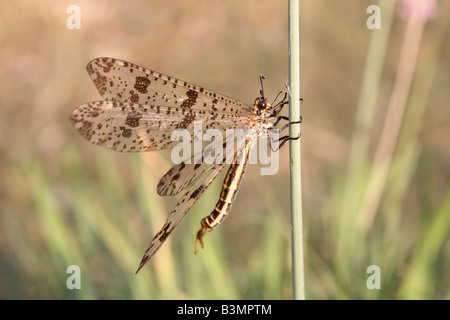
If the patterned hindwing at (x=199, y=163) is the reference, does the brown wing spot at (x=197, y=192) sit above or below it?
below

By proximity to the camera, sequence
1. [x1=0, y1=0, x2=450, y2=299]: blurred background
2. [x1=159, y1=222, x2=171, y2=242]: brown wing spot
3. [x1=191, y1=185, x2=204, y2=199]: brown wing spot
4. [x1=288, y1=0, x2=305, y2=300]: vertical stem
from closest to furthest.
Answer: [x1=288, y1=0, x2=305, y2=300]: vertical stem, [x1=159, y1=222, x2=171, y2=242]: brown wing spot, [x1=191, y1=185, x2=204, y2=199]: brown wing spot, [x1=0, y1=0, x2=450, y2=299]: blurred background

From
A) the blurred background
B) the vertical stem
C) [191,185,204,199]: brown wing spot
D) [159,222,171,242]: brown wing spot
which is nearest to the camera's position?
the vertical stem

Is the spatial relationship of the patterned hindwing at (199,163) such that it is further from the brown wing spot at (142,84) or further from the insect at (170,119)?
the brown wing spot at (142,84)

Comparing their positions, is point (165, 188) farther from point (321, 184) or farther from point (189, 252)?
point (321, 184)

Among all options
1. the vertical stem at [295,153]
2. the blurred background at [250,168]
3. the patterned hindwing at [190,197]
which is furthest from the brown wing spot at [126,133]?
the blurred background at [250,168]

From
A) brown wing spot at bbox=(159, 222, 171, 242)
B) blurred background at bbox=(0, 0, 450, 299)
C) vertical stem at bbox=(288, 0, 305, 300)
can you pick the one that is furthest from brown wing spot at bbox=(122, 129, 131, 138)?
blurred background at bbox=(0, 0, 450, 299)

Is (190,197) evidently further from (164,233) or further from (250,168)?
(250,168)

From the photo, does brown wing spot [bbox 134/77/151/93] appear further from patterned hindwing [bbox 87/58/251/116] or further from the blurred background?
the blurred background

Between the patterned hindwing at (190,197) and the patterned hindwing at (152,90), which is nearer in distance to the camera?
the patterned hindwing at (190,197)
